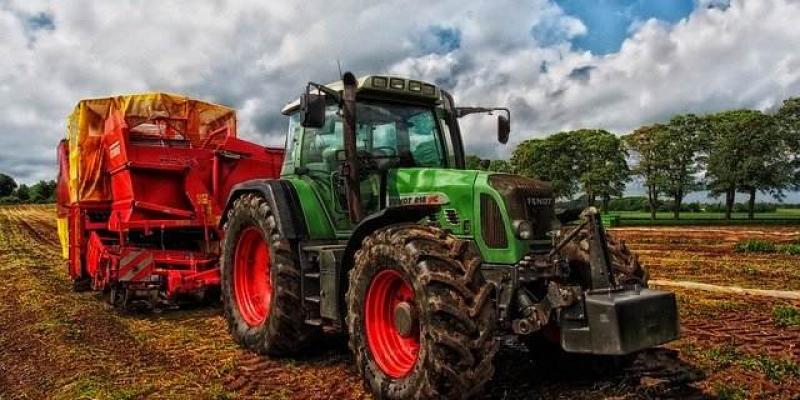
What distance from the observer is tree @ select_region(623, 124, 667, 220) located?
169 ft

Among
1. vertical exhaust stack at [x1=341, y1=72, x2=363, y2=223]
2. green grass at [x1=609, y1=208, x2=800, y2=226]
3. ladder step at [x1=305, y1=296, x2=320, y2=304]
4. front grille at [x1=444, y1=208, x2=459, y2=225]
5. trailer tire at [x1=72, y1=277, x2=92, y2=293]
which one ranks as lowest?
trailer tire at [x1=72, y1=277, x2=92, y2=293]

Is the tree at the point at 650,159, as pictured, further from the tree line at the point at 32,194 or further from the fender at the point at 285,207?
the tree line at the point at 32,194

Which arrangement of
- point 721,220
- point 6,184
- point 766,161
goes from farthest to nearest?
point 6,184, point 766,161, point 721,220

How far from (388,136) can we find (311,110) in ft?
3.34

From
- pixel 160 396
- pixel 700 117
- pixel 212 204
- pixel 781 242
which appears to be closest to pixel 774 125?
pixel 700 117

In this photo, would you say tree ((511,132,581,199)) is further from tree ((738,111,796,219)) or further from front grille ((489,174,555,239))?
front grille ((489,174,555,239))

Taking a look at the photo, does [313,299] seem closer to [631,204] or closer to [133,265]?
[133,265]

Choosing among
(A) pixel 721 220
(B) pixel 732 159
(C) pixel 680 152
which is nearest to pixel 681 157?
(C) pixel 680 152

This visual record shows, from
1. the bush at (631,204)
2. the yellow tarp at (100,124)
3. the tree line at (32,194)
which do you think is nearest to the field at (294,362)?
the yellow tarp at (100,124)

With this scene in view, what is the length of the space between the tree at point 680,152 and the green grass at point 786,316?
4430cm

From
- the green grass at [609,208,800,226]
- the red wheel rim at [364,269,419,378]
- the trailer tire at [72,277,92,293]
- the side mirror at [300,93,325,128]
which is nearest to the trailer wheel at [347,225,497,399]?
the red wheel rim at [364,269,419,378]

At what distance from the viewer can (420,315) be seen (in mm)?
4508

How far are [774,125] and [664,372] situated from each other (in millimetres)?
44497

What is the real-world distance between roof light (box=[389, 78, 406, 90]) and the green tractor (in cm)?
1
